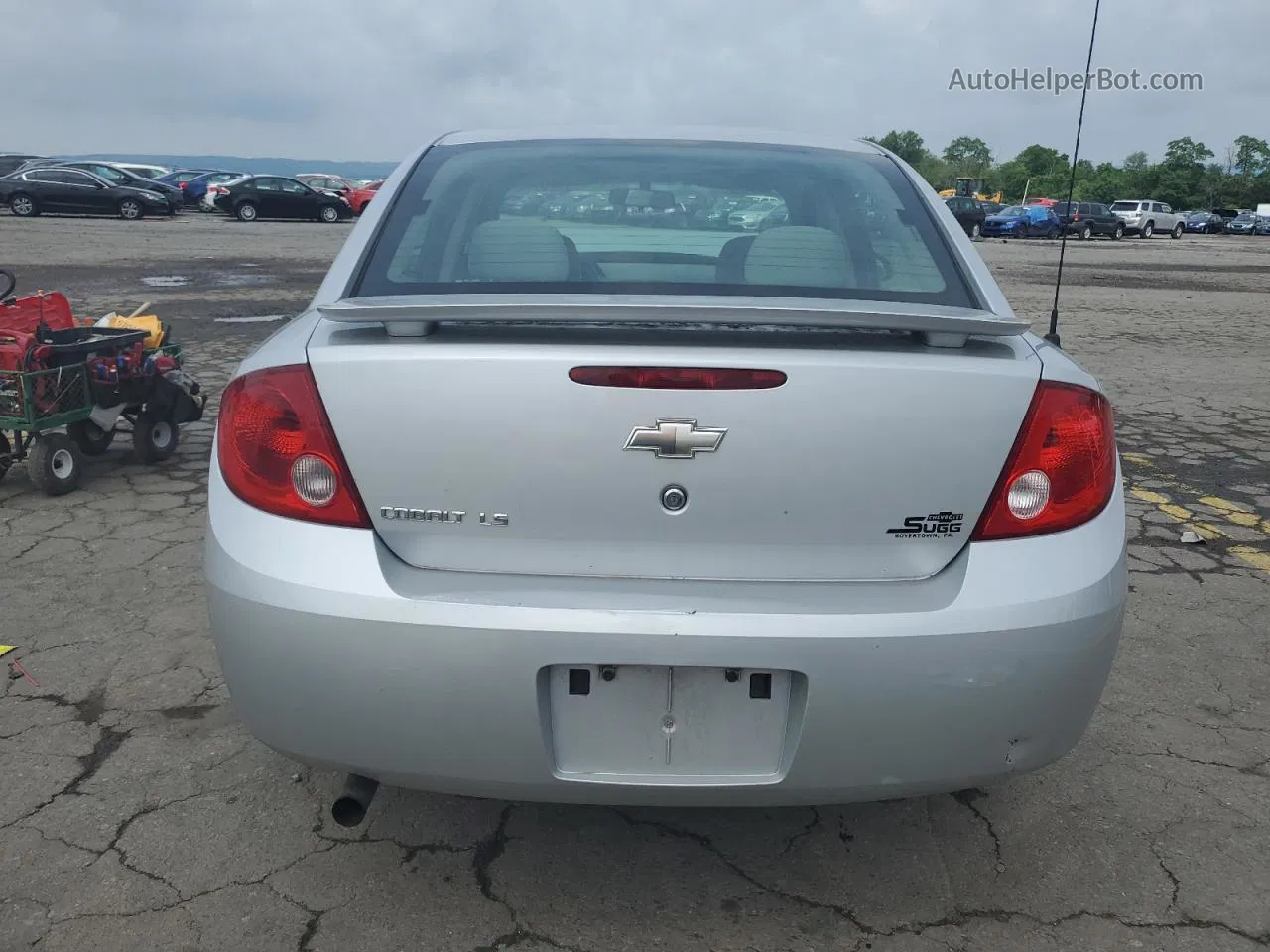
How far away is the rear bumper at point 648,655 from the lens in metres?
1.80

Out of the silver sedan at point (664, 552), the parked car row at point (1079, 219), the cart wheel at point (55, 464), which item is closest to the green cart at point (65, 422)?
the cart wheel at point (55, 464)

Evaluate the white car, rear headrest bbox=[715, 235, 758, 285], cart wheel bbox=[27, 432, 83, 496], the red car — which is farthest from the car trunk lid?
the white car

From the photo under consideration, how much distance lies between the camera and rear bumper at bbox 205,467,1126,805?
1.80 m

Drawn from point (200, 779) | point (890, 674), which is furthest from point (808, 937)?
point (200, 779)

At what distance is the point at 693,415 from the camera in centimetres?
182

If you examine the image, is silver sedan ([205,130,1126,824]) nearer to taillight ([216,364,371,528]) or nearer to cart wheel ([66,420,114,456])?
taillight ([216,364,371,528])

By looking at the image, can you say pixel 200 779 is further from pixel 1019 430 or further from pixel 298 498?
pixel 1019 430

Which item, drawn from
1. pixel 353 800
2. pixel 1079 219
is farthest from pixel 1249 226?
pixel 353 800

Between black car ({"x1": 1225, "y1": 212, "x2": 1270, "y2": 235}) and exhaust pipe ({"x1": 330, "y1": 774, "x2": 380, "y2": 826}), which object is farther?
black car ({"x1": 1225, "y1": 212, "x2": 1270, "y2": 235})

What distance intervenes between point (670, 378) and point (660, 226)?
109 cm

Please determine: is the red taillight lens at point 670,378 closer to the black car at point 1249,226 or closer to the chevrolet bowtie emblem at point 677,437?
the chevrolet bowtie emblem at point 677,437

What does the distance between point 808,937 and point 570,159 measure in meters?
1.90

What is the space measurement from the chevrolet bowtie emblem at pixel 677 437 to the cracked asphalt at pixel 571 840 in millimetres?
992

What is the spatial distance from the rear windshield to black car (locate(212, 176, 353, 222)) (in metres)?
30.4
